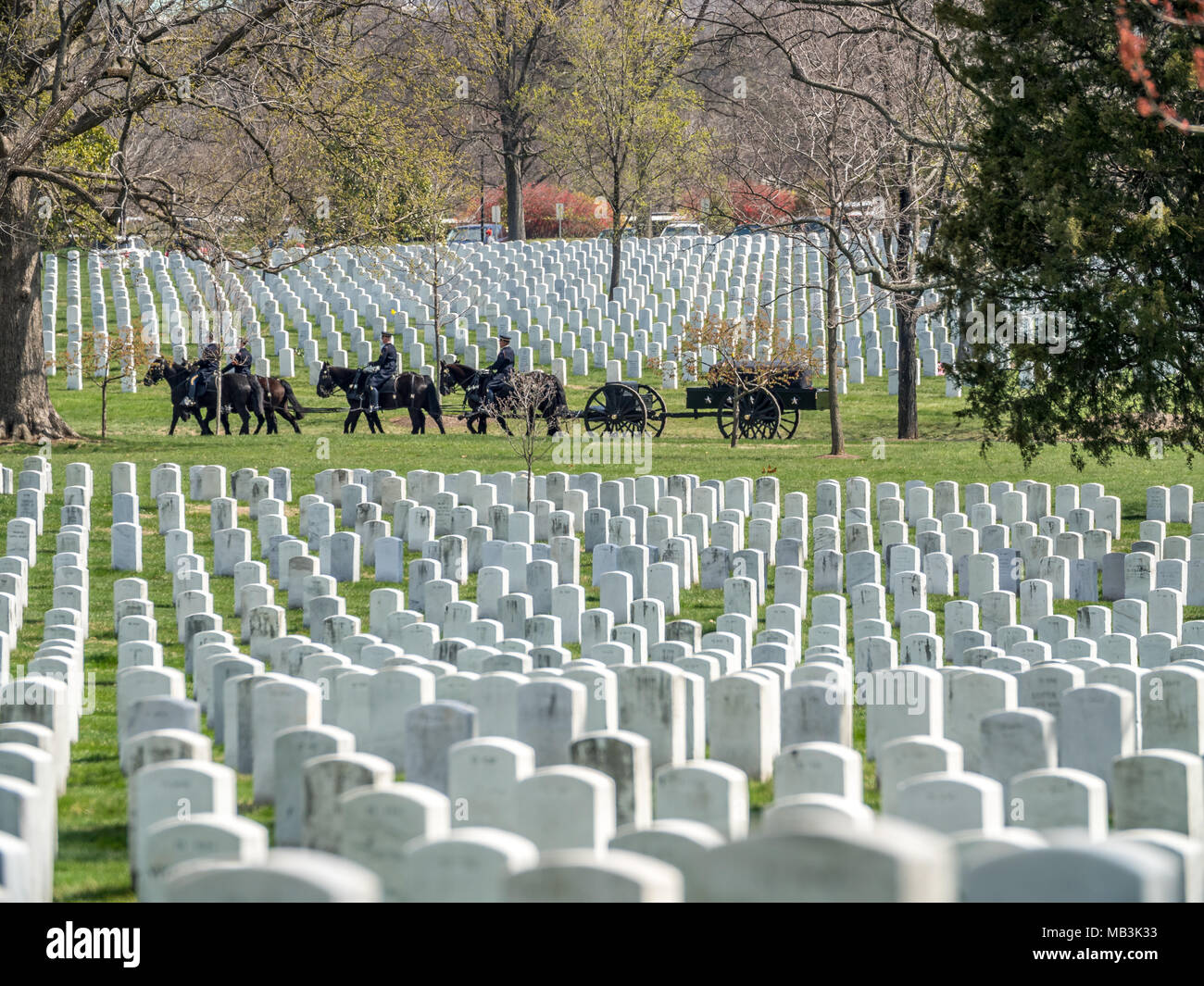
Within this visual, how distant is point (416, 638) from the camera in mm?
8469

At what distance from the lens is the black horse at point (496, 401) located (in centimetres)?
2116

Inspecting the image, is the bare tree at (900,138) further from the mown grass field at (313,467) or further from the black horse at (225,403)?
the black horse at (225,403)

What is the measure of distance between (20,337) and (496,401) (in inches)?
269

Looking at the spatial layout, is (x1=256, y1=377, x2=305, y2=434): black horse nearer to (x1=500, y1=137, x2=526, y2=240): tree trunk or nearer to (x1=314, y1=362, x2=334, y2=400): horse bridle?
(x1=314, y1=362, x2=334, y2=400): horse bridle

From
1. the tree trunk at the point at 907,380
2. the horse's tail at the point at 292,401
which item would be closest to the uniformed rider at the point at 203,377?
the horse's tail at the point at 292,401

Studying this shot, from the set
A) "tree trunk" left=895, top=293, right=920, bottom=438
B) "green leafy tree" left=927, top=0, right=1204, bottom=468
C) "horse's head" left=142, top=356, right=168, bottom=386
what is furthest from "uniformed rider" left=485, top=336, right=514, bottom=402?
"green leafy tree" left=927, top=0, right=1204, bottom=468

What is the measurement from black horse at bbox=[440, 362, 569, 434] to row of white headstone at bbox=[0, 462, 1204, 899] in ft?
32.5

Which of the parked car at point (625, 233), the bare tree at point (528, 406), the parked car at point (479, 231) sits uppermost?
the parked car at point (479, 231)

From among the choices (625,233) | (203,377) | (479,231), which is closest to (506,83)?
(625,233)

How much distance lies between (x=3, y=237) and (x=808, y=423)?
1356 centimetres

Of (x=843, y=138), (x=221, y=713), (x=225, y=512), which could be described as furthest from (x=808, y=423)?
(x=221, y=713)

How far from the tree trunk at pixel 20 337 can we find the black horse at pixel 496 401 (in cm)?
611

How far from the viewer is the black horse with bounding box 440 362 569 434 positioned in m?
21.2

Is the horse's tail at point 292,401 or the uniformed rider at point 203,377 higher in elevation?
the uniformed rider at point 203,377
